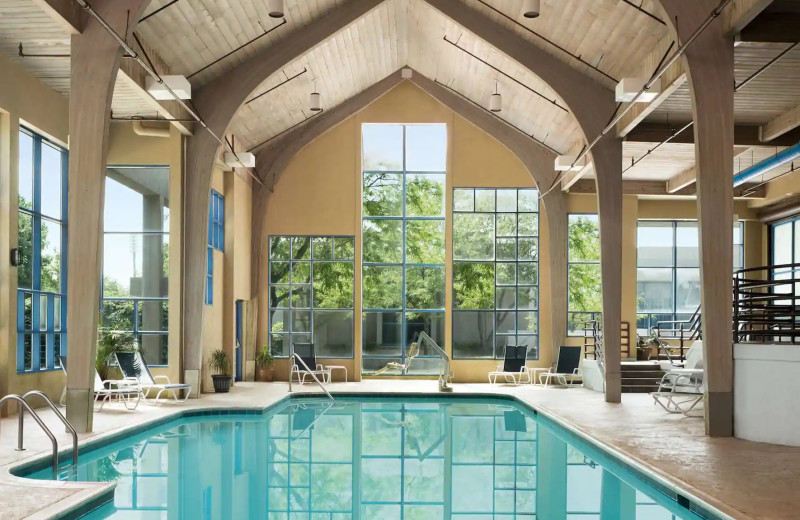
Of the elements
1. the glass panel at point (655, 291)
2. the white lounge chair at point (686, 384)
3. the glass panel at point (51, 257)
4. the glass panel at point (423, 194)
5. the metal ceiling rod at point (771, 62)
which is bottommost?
the white lounge chair at point (686, 384)

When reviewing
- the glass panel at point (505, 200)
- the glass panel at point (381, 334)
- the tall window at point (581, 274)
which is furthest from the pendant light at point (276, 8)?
the tall window at point (581, 274)

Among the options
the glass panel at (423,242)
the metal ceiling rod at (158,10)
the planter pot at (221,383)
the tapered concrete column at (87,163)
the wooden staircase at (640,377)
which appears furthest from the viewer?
the glass panel at (423,242)

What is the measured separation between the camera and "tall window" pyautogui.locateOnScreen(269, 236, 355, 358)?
62.1ft

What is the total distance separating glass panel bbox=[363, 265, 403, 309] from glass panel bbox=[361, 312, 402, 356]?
381 millimetres

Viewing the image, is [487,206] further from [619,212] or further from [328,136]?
[619,212]

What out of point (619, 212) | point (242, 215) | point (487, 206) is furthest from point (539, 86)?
point (242, 215)

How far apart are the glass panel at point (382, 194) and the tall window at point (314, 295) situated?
1.99 metres

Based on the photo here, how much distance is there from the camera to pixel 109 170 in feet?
48.0

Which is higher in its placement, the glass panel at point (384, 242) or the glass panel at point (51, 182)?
the glass panel at point (51, 182)

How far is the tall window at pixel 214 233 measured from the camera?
16062mm

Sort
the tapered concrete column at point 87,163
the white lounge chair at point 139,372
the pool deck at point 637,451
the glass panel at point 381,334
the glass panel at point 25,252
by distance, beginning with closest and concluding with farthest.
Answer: the pool deck at point 637,451
the tapered concrete column at point 87,163
the glass panel at point 25,252
the white lounge chair at point 139,372
the glass panel at point 381,334

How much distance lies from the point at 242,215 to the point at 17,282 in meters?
6.71

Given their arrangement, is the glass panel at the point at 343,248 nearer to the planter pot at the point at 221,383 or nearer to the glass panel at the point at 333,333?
the glass panel at the point at 333,333

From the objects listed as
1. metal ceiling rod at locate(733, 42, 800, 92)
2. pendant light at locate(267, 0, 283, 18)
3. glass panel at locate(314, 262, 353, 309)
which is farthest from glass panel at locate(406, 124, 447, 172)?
pendant light at locate(267, 0, 283, 18)
